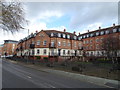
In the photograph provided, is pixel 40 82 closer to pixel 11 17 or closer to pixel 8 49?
pixel 11 17

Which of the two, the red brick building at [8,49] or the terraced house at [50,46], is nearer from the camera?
the terraced house at [50,46]

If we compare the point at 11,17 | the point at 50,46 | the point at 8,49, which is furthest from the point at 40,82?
the point at 8,49

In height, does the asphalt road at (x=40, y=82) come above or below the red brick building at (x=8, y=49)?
below

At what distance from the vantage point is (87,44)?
5503cm

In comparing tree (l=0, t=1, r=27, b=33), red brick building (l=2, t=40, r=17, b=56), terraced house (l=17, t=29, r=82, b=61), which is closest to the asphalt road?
tree (l=0, t=1, r=27, b=33)

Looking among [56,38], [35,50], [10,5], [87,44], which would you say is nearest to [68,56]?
[56,38]

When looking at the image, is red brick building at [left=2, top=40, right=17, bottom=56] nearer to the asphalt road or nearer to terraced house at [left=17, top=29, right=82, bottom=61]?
terraced house at [left=17, top=29, right=82, bottom=61]

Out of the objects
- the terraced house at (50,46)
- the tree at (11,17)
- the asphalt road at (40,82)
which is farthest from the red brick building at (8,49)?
the tree at (11,17)

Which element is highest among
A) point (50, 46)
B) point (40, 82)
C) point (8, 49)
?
point (50, 46)

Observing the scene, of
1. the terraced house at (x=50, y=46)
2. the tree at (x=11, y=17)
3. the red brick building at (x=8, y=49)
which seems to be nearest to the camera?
the tree at (x=11, y=17)

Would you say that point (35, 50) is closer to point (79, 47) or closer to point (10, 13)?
point (79, 47)

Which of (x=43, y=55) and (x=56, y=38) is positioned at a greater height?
(x=56, y=38)

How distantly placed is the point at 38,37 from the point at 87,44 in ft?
85.0

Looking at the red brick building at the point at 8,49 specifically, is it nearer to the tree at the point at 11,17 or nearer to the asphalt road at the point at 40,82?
the asphalt road at the point at 40,82
